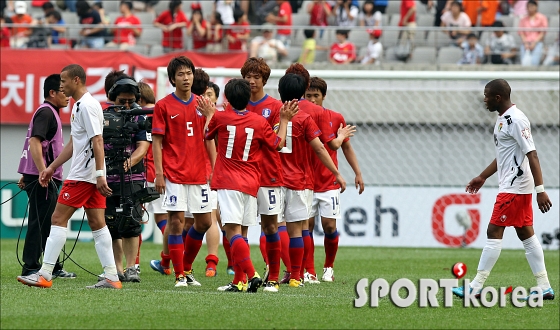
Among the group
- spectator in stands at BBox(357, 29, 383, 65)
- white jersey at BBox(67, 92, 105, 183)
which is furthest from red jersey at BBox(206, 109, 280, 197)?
spectator in stands at BBox(357, 29, 383, 65)

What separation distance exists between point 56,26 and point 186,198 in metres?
10.8

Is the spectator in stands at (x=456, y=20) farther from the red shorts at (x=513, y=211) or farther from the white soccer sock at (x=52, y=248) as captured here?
the white soccer sock at (x=52, y=248)

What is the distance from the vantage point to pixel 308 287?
923cm

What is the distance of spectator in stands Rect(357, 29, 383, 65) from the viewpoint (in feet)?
62.0

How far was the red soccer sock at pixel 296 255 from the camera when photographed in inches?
364

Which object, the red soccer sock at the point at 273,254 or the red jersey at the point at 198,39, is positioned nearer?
the red soccer sock at the point at 273,254

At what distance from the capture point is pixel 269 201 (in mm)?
8570

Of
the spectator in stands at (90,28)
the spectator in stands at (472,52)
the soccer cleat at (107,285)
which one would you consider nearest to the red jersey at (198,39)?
the spectator in stands at (90,28)

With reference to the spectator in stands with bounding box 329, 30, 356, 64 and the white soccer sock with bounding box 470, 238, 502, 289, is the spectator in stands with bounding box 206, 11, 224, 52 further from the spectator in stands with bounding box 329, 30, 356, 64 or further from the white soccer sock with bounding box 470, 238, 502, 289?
the white soccer sock with bounding box 470, 238, 502, 289

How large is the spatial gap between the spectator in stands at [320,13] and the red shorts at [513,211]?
481 inches

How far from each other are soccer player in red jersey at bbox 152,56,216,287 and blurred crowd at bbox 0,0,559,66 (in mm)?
9655

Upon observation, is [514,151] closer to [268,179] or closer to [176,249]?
[268,179]

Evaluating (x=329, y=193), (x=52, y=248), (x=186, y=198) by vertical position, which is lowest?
(x=52, y=248)

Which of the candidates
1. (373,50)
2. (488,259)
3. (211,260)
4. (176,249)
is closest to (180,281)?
(176,249)
